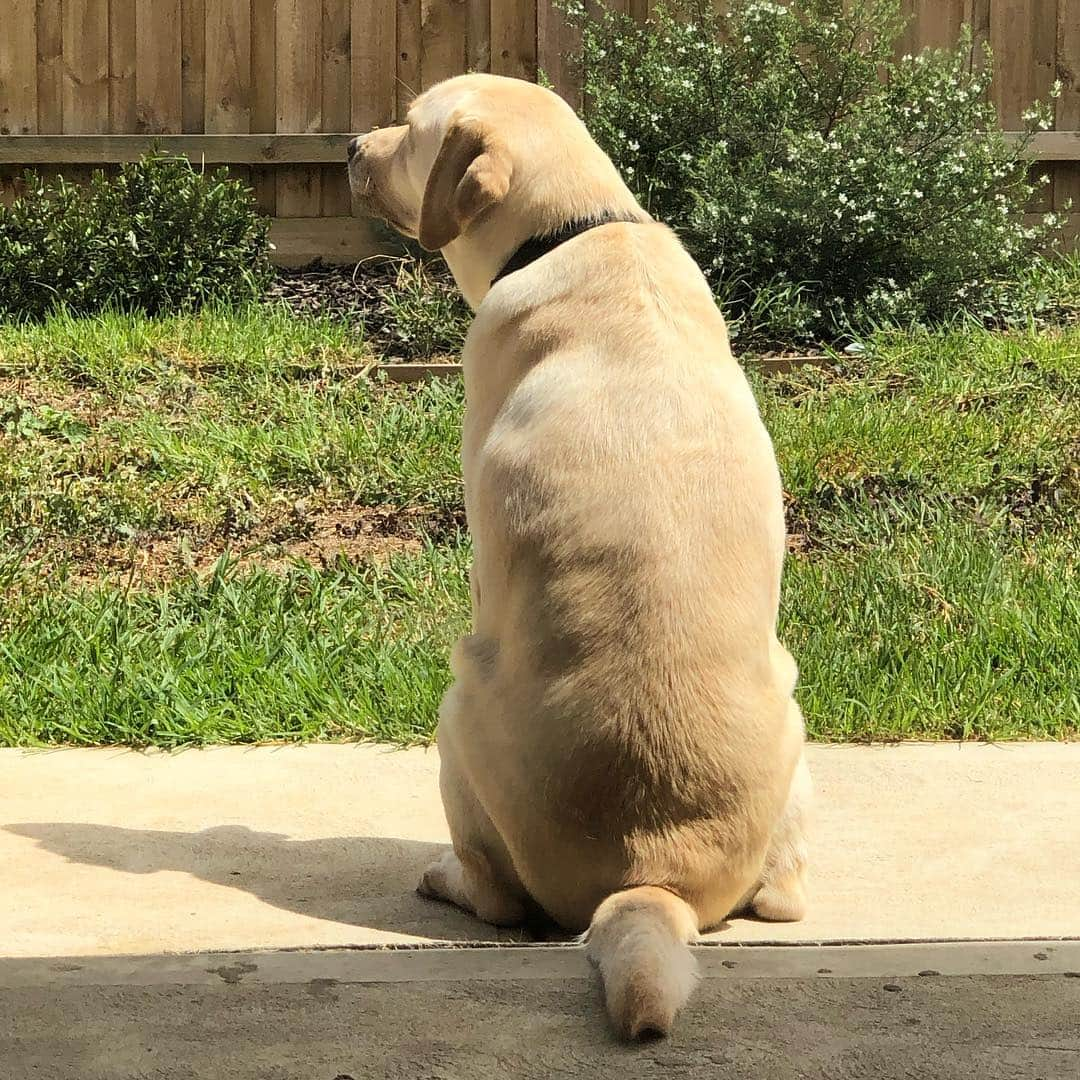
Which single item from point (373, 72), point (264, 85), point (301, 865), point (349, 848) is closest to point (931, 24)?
point (373, 72)

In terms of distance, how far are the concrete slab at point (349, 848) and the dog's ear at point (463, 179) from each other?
1510 mm

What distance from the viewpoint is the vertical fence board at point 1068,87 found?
950cm

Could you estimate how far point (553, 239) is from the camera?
3.49 meters

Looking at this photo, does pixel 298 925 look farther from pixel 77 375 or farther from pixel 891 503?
pixel 77 375

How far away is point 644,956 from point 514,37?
8.10 metres

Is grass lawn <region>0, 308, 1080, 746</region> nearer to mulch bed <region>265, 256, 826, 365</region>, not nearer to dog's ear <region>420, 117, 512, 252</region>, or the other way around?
mulch bed <region>265, 256, 826, 365</region>

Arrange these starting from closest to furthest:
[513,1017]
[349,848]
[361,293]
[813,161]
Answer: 1. [513,1017]
2. [349,848]
3. [813,161]
4. [361,293]

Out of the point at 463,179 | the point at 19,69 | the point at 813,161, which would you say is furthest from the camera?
the point at 19,69

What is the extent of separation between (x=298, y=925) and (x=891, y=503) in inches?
164

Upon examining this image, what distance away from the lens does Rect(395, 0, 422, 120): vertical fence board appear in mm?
9492

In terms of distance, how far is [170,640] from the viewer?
5.40m

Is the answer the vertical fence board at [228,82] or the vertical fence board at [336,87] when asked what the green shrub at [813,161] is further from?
the vertical fence board at [228,82]

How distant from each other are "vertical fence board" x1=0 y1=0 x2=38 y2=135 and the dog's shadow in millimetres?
7080

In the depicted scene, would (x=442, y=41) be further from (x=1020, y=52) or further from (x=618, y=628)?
(x=618, y=628)
